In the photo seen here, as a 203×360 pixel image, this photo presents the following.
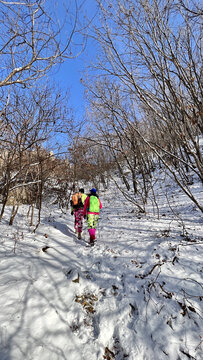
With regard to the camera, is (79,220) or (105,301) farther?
(79,220)

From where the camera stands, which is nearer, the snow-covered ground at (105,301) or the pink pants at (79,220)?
the snow-covered ground at (105,301)

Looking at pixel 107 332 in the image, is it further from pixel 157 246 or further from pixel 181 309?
pixel 157 246

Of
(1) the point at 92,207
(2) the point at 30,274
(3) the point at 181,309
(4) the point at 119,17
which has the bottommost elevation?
(3) the point at 181,309

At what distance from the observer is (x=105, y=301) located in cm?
273

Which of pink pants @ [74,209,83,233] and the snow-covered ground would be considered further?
pink pants @ [74,209,83,233]

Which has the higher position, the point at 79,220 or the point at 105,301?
the point at 79,220

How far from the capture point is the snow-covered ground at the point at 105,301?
196cm

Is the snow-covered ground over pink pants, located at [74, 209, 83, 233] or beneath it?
beneath

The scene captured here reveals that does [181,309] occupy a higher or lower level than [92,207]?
lower

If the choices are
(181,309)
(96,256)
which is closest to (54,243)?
(96,256)

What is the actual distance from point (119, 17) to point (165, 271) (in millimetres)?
5172

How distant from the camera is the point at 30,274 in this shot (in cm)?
319

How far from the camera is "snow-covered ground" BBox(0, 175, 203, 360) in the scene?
196 centimetres

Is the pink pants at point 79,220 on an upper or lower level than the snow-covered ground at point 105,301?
upper
